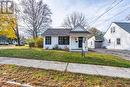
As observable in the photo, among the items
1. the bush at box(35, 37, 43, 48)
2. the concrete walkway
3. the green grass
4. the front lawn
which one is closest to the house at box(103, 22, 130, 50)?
the bush at box(35, 37, 43, 48)

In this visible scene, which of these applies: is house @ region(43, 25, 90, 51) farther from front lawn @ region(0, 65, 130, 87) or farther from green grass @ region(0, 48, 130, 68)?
→ front lawn @ region(0, 65, 130, 87)

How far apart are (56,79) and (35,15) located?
42.5 meters

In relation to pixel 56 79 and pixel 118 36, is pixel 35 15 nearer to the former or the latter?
pixel 118 36

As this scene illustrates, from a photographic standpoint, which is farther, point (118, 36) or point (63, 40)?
point (118, 36)

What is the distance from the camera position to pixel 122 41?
4125 centimetres

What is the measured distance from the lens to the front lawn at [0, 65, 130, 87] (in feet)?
22.3

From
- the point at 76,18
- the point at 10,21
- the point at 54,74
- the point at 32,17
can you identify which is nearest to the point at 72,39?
the point at 10,21

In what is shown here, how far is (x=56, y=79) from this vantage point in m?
7.29

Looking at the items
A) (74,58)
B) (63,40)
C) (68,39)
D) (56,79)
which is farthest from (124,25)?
(56,79)

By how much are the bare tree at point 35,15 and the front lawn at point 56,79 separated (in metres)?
39.6

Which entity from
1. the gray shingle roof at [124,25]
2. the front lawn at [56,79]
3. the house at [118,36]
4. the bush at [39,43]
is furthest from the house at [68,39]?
the front lawn at [56,79]

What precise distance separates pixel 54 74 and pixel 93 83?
1.85m

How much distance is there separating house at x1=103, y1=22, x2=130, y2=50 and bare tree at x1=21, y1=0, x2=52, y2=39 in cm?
1647

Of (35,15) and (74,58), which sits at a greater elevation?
(35,15)
